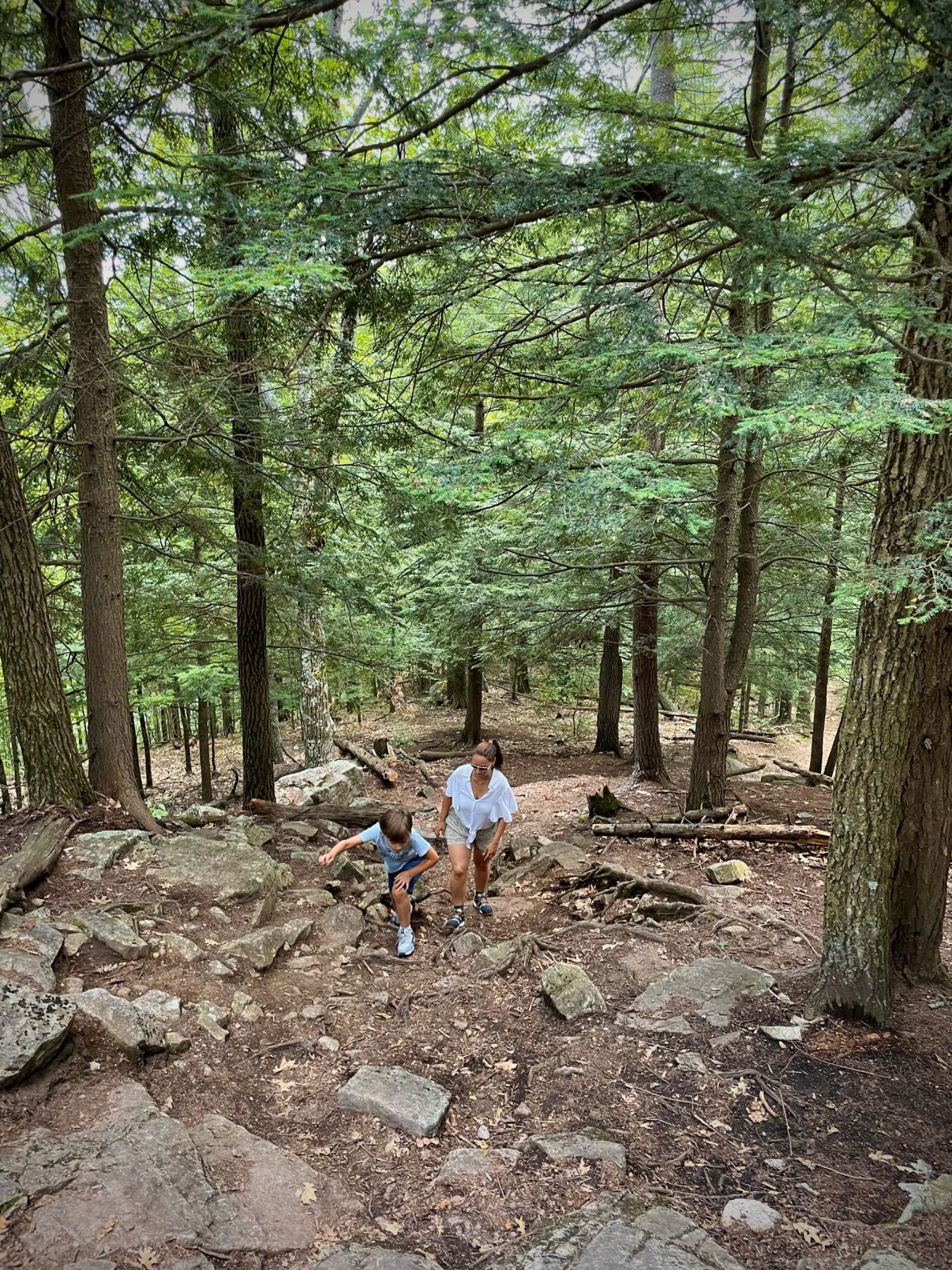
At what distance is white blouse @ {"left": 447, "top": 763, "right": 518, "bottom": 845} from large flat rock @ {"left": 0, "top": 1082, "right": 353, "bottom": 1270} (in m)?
3.15

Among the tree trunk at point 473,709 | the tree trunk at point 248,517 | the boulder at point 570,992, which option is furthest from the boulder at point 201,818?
the tree trunk at point 473,709

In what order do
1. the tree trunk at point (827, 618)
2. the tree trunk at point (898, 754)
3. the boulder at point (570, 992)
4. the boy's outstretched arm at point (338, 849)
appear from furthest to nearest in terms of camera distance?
the tree trunk at point (827, 618) < the boy's outstretched arm at point (338, 849) < the boulder at point (570, 992) < the tree trunk at point (898, 754)

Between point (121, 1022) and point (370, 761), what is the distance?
9884mm

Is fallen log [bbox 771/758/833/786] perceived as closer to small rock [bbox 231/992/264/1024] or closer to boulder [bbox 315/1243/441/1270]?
small rock [bbox 231/992/264/1024]

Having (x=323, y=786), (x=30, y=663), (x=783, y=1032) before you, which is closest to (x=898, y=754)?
(x=783, y=1032)

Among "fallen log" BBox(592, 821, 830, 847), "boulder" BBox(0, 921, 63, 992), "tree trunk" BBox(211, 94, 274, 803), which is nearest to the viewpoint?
"boulder" BBox(0, 921, 63, 992)

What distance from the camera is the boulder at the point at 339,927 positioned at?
18.6ft

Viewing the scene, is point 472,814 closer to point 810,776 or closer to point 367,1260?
point 367,1260

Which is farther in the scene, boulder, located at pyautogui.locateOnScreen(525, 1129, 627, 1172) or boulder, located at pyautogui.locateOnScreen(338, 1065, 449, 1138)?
boulder, located at pyautogui.locateOnScreen(338, 1065, 449, 1138)

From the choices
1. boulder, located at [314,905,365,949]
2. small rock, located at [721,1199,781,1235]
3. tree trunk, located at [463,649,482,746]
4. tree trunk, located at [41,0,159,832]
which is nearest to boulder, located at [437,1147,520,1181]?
small rock, located at [721,1199,781,1235]

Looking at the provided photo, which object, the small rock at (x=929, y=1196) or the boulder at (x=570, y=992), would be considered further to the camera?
the boulder at (x=570, y=992)

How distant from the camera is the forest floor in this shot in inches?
118

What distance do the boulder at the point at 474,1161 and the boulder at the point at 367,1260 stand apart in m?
0.55

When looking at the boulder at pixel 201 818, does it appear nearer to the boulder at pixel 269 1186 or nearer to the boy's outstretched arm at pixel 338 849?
the boy's outstretched arm at pixel 338 849
